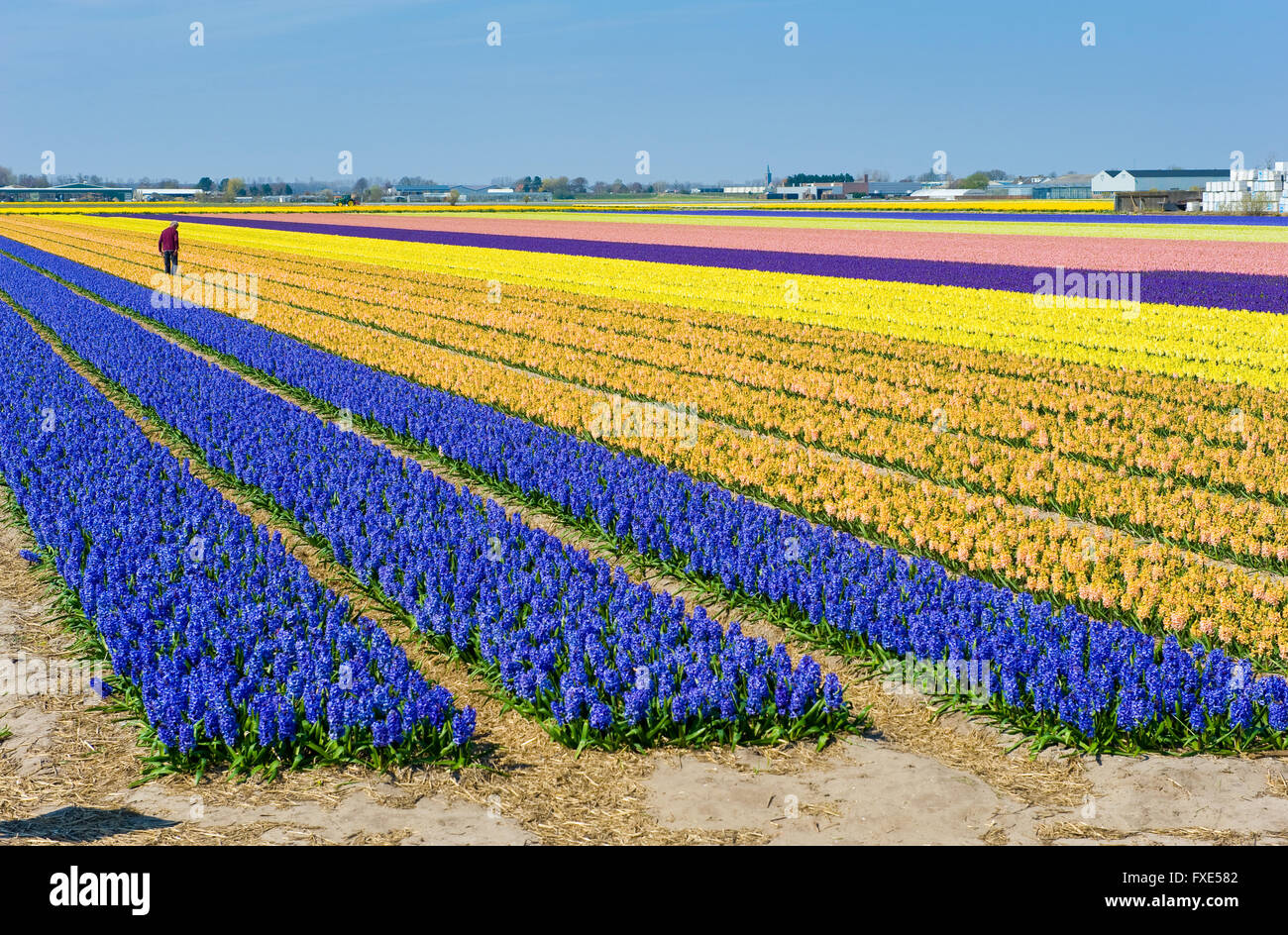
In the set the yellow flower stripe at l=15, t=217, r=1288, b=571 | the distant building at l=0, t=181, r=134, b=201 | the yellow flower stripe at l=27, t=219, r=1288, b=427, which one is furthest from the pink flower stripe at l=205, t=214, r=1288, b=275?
the distant building at l=0, t=181, r=134, b=201

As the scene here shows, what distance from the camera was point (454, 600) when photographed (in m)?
8.67

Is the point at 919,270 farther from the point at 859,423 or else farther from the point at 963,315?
the point at 859,423

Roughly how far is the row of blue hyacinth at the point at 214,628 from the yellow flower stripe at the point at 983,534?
4827 mm

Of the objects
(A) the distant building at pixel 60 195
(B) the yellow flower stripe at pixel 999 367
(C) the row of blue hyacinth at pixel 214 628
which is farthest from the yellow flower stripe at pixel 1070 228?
(A) the distant building at pixel 60 195

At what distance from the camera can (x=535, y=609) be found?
839 cm

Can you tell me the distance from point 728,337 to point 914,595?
1475 centimetres

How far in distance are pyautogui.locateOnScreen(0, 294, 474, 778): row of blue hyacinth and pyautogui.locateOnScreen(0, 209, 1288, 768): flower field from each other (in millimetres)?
30

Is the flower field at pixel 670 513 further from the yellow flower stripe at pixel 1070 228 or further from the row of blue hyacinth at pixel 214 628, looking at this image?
the yellow flower stripe at pixel 1070 228

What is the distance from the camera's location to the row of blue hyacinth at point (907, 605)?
6.96 m

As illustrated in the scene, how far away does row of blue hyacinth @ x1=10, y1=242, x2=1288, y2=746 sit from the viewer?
6965mm

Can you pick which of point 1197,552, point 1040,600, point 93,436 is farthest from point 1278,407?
point 93,436

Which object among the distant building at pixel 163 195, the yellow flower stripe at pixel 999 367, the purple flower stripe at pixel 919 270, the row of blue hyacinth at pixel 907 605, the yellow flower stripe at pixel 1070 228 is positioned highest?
the distant building at pixel 163 195

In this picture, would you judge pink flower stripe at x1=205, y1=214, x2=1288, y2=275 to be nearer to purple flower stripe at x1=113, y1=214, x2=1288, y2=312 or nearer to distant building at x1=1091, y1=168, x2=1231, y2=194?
purple flower stripe at x1=113, y1=214, x2=1288, y2=312
